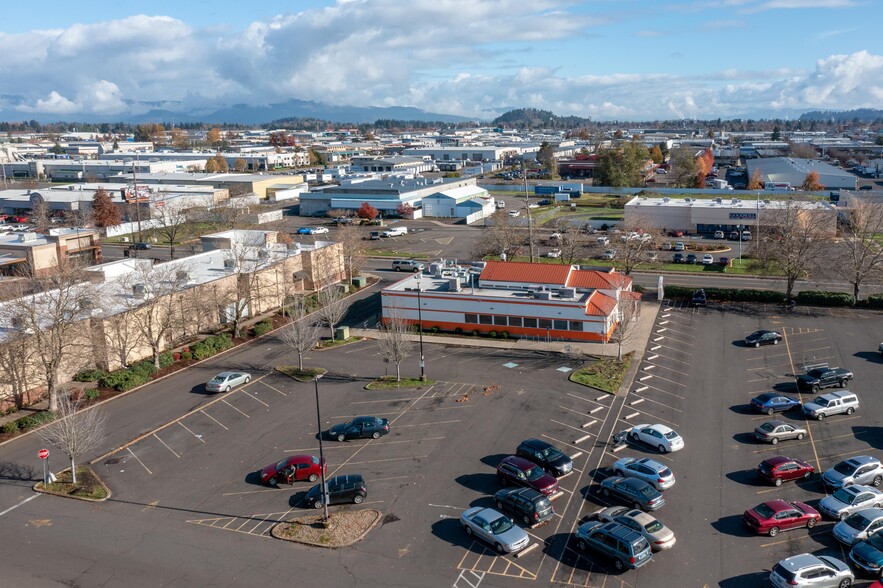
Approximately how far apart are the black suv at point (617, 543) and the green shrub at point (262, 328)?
90.0 ft

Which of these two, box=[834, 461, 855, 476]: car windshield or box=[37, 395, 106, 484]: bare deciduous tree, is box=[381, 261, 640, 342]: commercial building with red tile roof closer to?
box=[834, 461, 855, 476]: car windshield

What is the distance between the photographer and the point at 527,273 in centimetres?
4350

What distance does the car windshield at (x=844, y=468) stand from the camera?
23233mm

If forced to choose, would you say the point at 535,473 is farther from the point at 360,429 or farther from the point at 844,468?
the point at 844,468

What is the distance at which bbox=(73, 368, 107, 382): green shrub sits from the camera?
112 ft

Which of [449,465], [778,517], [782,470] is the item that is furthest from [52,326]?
[782,470]

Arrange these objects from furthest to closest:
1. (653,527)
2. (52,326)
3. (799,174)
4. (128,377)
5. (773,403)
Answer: (799,174) → (128,377) → (52,326) → (773,403) → (653,527)

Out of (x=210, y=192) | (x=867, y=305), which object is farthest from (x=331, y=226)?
(x=867, y=305)

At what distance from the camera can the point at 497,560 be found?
19703mm

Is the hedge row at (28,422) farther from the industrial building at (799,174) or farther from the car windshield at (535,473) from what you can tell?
the industrial building at (799,174)

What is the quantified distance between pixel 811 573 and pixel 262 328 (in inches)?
1306

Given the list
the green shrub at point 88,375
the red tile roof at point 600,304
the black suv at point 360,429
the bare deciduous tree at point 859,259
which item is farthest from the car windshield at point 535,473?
the bare deciduous tree at point 859,259

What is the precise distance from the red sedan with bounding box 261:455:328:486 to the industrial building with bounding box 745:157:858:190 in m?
93.1

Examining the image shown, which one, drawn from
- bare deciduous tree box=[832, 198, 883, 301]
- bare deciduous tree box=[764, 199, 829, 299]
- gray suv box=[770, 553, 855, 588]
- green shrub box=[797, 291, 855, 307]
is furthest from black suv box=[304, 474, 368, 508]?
bare deciduous tree box=[832, 198, 883, 301]
